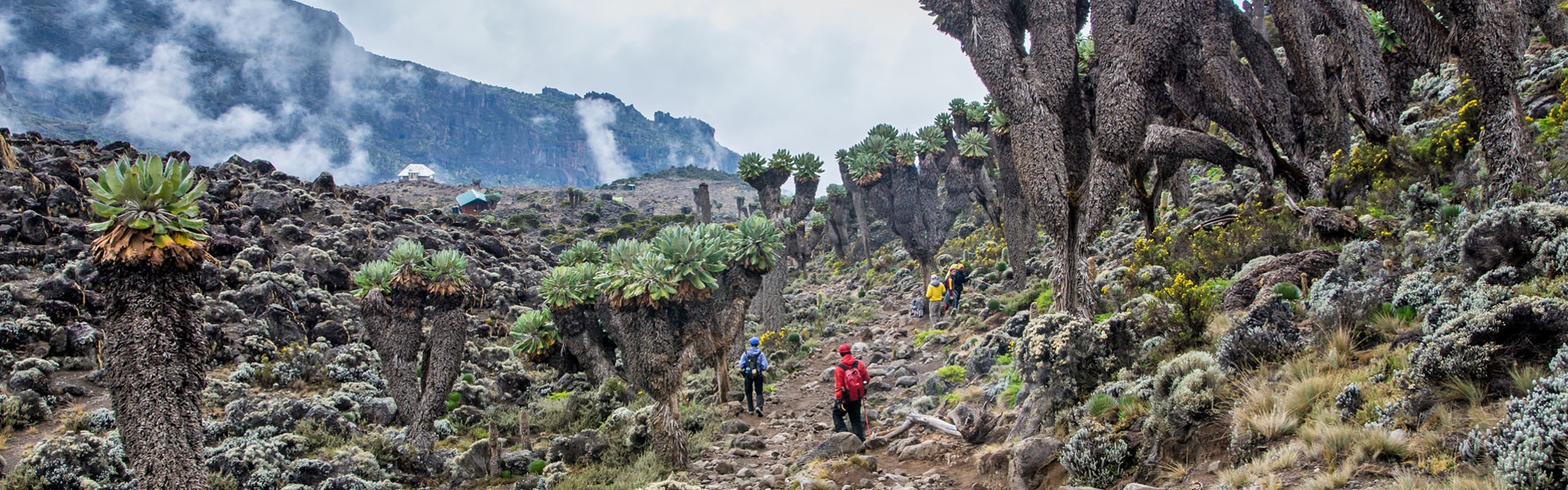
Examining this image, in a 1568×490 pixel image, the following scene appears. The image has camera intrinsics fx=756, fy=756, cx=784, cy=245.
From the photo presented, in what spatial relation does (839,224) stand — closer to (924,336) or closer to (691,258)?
(924,336)

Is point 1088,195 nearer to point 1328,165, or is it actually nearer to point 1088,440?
point 1088,440

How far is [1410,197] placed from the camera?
10719 millimetres

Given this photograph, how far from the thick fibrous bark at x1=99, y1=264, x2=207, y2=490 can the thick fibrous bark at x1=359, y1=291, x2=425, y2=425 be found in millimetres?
5840

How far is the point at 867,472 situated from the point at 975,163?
835 inches

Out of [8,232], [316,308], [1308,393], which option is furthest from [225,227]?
[1308,393]

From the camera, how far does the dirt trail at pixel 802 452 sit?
9430mm

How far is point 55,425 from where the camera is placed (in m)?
14.5

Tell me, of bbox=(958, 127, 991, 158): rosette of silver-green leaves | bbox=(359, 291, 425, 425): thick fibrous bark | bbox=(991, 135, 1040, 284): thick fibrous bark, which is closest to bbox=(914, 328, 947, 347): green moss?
bbox=(991, 135, 1040, 284): thick fibrous bark

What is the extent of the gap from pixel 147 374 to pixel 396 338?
6.12 metres

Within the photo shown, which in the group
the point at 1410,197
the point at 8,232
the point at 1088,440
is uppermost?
the point at 8,232

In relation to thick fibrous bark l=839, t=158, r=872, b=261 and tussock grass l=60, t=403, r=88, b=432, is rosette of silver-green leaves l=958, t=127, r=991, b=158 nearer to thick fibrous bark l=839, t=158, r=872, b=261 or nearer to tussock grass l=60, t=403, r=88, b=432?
thick fibrous bark l=839, t=158, r=872, b=261

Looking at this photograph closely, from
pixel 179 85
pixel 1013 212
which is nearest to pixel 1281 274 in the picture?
pixel 1013 212

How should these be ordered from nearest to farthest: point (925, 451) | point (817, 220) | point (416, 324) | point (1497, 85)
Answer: point (1497, 85)
point (925, 451)
point (416, 324)
point (817, 220)

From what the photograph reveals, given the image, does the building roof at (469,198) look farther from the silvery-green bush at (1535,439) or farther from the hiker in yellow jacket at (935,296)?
the silvery-green bush at (1535,439)
